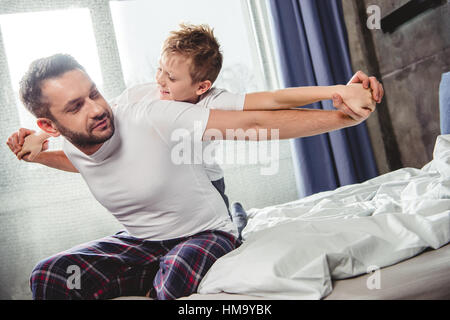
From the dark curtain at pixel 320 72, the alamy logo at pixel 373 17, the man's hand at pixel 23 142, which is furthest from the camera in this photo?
the dark curtain at pixel 320 72

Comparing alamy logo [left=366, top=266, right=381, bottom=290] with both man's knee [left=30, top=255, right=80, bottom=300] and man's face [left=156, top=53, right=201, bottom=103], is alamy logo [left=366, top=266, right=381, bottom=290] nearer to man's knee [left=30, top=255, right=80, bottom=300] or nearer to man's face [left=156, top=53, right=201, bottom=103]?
man's knee [left=30, top=255, right=80, bottom=300]

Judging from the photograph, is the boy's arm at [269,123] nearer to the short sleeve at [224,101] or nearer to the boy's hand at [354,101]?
the boy's hand at [354,101]

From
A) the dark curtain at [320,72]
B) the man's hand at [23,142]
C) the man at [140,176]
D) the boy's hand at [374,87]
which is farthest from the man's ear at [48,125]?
the dark curtain at [320,72]

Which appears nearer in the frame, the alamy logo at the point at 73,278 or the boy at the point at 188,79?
the alamy logo at the point at 73,278

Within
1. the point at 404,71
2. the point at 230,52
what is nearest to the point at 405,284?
the point at 404,71

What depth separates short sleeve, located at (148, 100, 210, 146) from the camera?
3.47ft

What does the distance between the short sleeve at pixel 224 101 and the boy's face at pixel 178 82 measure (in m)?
0.14

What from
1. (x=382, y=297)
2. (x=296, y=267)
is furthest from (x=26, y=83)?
(x=382, y=297)

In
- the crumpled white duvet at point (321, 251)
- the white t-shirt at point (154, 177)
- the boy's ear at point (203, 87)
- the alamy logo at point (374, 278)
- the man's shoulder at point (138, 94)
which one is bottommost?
the alamy logo at point (374, 278)

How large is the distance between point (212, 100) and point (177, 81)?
0.27m

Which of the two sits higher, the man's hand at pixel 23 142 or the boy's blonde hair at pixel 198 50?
the boy's blonde hair at pixel 198 50

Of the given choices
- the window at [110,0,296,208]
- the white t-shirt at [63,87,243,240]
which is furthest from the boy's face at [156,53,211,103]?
the window at [110,0,296,208]

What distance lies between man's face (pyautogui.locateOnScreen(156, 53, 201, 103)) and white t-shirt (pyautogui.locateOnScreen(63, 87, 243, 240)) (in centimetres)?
37

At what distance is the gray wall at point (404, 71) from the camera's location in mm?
2236
